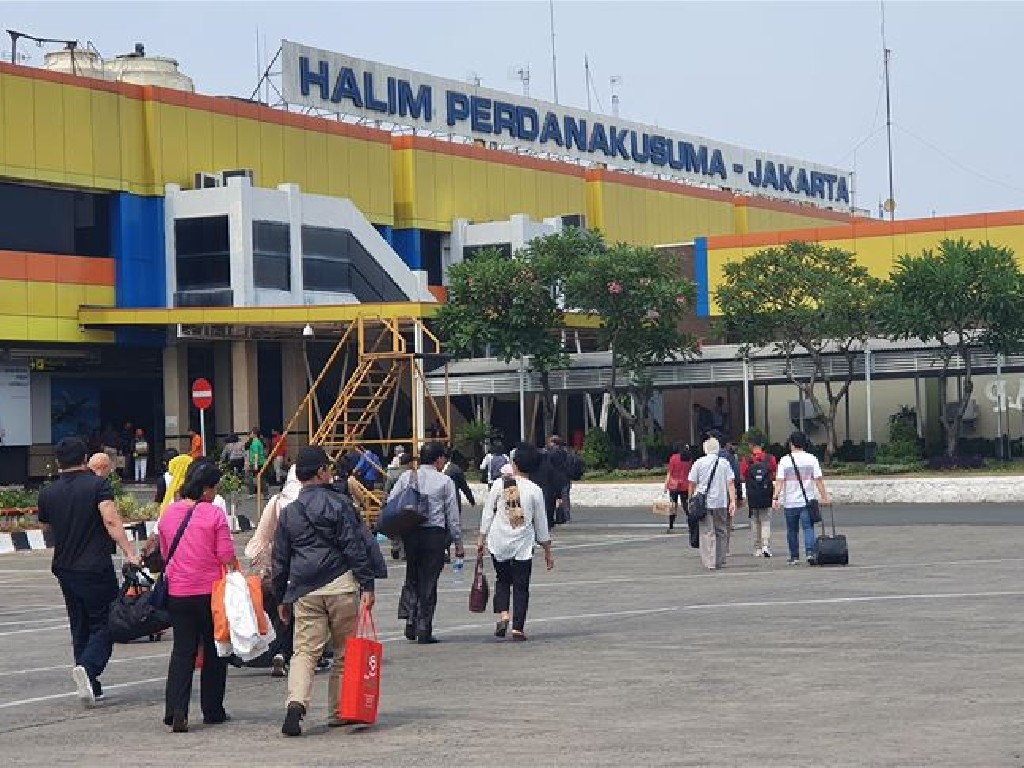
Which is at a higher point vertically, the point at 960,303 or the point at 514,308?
the point at 514,308

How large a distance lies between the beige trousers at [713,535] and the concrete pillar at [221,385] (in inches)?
1266

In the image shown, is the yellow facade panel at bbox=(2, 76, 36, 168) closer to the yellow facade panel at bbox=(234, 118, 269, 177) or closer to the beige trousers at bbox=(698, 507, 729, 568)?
the yellow facade panel at bbox=(234, 118, 269, 177)

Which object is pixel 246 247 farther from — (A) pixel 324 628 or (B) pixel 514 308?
(A) pixel 324 628

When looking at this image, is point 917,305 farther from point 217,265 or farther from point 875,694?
point 875,694

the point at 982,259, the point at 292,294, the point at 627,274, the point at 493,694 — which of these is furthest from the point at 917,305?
the point at 493,694

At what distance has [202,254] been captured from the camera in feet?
177

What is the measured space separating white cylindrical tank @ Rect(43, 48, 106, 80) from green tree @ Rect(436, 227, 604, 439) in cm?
1303

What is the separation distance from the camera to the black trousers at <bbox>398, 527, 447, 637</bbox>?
662 inches

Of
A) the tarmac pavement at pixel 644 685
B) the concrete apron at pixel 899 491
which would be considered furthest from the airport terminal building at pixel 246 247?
the tarmac pavement at pixel 644 685

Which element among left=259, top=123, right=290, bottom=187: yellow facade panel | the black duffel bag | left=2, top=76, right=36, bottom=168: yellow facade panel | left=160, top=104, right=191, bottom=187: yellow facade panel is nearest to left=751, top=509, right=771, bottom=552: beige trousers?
the black duffel bag

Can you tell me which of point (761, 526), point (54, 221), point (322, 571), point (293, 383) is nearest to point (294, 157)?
point (293, 383)

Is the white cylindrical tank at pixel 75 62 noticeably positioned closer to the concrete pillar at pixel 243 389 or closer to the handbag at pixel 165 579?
the concrete pillar at pixel 243 389

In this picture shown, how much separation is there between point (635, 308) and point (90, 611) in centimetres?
Result: 3734

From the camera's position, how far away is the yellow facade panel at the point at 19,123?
163 ft
